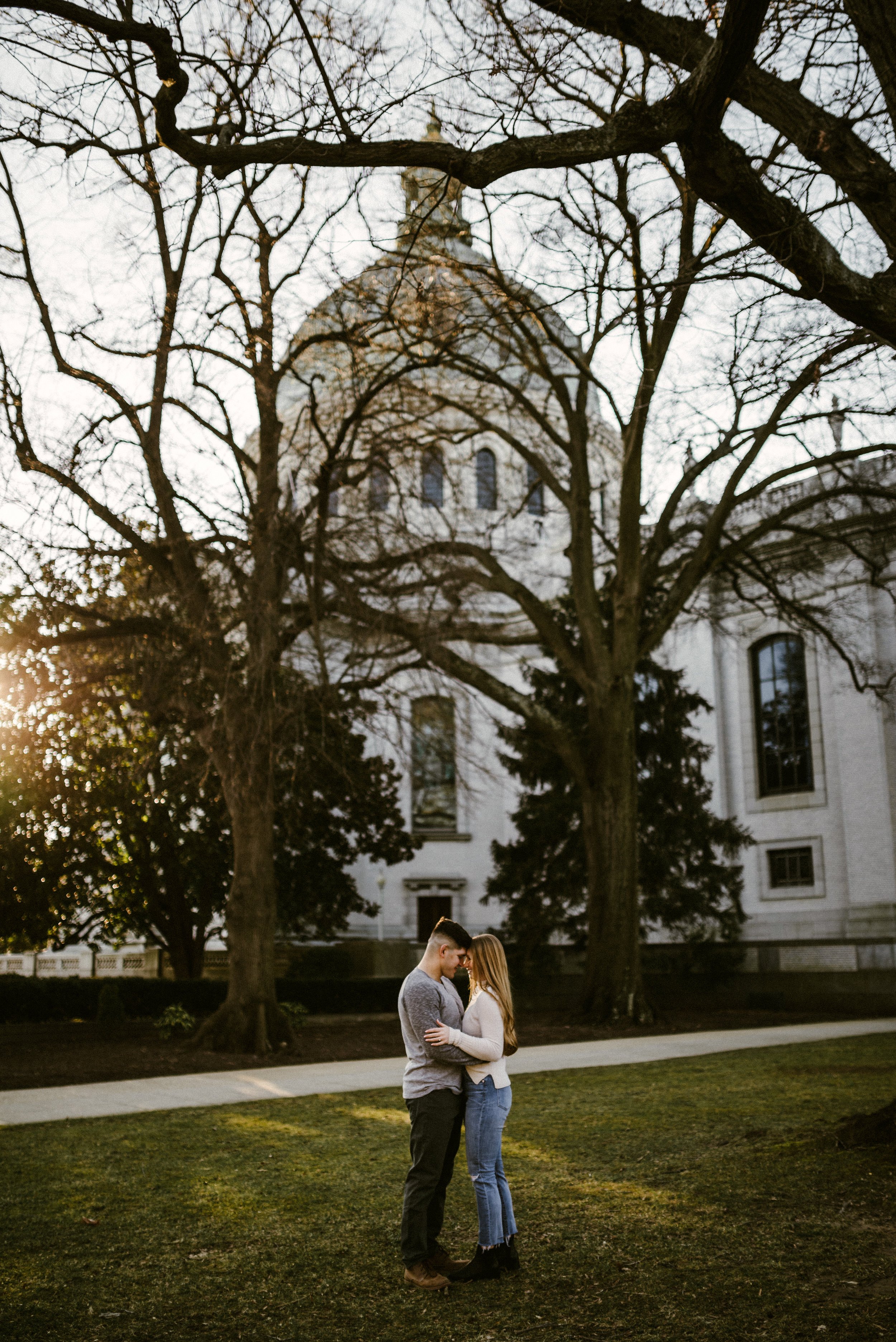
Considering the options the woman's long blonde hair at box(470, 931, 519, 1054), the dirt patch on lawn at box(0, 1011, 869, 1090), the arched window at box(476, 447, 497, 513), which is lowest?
the dirt patch on lawn at box(0, 1011, 869, 1090)

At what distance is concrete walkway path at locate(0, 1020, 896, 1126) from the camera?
11.1m

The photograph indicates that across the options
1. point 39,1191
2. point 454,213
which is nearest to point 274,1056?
point 39,1191

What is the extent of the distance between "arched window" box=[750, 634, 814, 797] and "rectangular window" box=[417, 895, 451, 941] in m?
13.0

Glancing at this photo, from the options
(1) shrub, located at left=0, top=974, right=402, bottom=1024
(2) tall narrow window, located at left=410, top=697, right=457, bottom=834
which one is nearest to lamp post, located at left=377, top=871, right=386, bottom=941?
(2) tall narrow window, located at left=410, top=697, right=457, bottom=834

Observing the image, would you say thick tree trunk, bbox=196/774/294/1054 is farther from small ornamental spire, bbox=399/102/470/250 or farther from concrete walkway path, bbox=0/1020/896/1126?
small ornamental spire, bbox=399/102/470/250

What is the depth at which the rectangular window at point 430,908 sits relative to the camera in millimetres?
42750

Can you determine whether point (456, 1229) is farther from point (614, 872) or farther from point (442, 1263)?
point (614, 872)

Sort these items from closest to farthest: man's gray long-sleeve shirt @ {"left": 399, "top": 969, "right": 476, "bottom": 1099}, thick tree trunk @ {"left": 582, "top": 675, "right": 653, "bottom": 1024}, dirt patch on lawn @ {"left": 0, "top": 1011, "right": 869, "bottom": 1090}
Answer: man's gray long-sleeve shirt @ {"left": 399, "top": 969, "right": 476, "bottom": 1099}, dirt patch on lawn @ {"left": 0, "top": 1011, "right": 869, "bottom": 1090}, thick tree trunk @ {"left": 582, "top": 675, "right": 653, "bottom": 1024}

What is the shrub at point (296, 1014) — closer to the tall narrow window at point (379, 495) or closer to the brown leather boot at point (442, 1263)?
the tall narrow window at point (379, 495)

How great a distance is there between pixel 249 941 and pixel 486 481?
1340 cm

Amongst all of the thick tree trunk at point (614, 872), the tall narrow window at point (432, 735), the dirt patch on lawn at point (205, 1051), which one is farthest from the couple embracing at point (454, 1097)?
the thick tree trunk at point (614, 872)

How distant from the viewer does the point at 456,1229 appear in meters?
6.18

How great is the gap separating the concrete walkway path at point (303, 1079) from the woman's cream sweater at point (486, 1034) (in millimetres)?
6306

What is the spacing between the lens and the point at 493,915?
42.7 m
